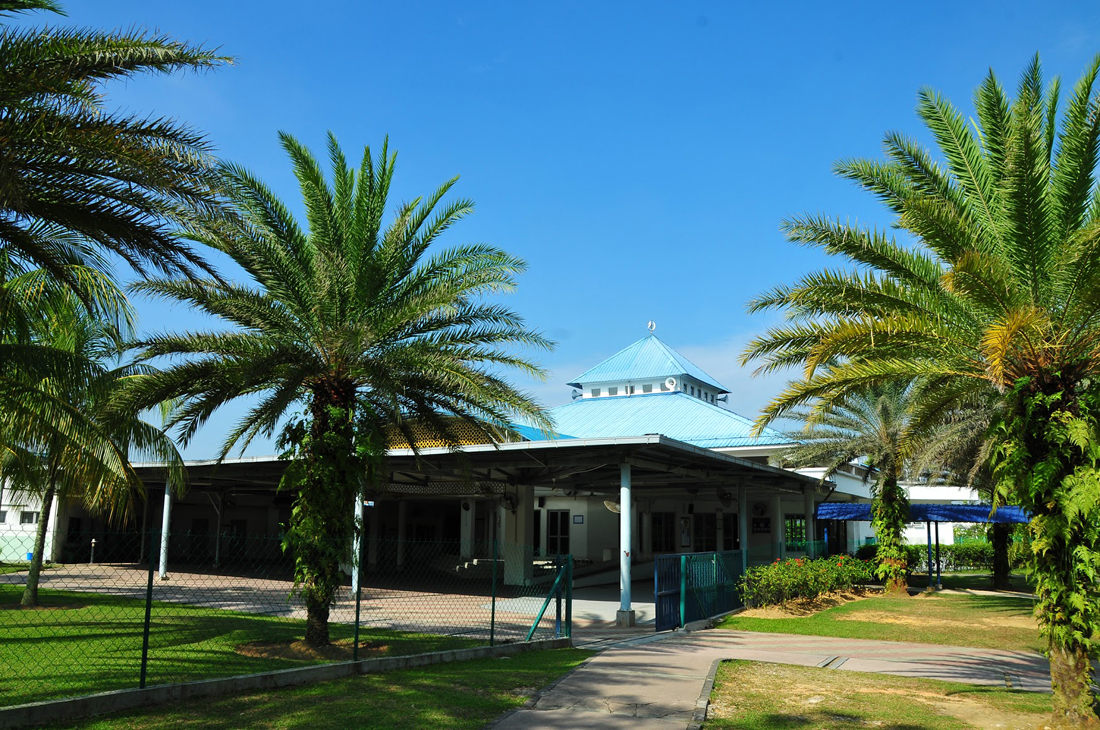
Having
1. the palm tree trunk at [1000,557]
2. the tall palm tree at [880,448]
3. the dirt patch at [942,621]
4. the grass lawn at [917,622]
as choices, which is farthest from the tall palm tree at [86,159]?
the palm tree trunk at [1000,557]

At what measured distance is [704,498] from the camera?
35.1m

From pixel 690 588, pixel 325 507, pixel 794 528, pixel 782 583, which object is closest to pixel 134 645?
pixel 325 507

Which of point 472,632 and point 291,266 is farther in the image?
point 472,632

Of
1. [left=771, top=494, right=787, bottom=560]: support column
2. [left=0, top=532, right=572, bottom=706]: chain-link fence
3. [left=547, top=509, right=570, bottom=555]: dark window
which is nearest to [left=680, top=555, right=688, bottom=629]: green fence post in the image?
[left=0, top=532, right=572, bottom=706]: chain-link fence

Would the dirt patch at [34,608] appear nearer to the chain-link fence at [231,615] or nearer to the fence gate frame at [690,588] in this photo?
the chain-link fence at [231,615]

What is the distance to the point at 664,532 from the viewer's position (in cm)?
3691

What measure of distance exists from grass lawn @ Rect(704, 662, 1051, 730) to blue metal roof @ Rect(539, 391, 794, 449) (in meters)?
19.5

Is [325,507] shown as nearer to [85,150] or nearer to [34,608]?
[85,150]

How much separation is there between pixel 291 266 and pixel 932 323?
866cm

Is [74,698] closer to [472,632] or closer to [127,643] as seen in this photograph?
[127,643]

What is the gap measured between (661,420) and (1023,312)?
27.4 m

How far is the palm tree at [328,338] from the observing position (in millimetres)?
11734

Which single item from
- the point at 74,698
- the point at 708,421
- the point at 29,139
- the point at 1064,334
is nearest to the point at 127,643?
the point at 74,698

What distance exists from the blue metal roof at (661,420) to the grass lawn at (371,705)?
20775 mm
